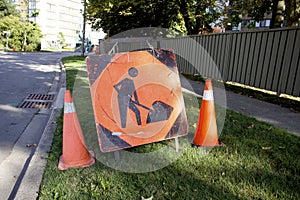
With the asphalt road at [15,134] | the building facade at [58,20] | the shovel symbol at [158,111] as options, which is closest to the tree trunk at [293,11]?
the shovel symbol at [158,111]

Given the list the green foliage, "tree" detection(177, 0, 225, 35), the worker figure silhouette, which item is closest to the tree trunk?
"tree" detection(177, 0, 225, 35)

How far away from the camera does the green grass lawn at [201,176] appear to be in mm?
1992

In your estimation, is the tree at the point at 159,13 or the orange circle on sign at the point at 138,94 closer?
the orange circle on sign at the point at 138,94

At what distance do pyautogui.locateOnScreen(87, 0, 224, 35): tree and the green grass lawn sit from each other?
1265 centimetres

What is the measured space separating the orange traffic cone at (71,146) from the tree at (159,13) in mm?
13077

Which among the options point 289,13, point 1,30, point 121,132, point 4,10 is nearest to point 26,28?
point 1,30

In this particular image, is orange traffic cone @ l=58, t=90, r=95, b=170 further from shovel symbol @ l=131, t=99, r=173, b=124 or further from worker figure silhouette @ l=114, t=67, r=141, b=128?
shovel symbol @ l=131, t=99, r=173, b=124

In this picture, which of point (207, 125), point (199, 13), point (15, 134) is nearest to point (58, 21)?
point (199, 13)

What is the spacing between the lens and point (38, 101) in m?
5.48

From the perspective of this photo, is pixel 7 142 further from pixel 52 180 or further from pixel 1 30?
pixel 1 30

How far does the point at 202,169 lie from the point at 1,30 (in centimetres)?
4209

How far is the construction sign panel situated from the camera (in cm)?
250

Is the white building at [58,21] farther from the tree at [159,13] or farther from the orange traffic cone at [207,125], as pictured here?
the orange traffic cone at [207,125]

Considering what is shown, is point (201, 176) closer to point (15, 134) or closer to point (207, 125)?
point (207, 125)
